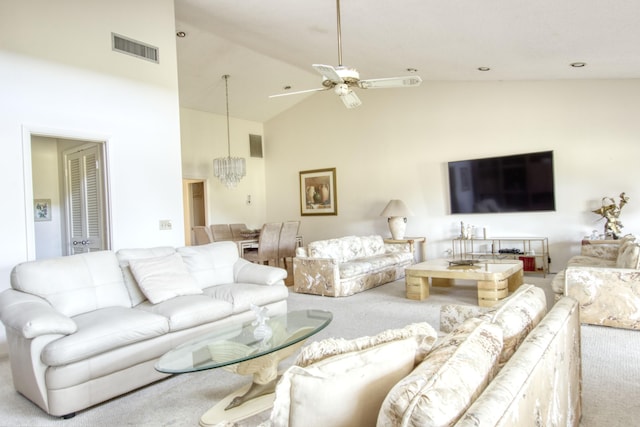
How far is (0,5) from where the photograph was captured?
3.71 meters

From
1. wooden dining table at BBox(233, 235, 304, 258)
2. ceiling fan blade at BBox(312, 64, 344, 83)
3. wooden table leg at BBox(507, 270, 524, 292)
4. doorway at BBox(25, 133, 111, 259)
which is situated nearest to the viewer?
ceiling fan blade at BBox(312, 64, 344, 83)

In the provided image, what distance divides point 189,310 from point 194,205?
6.12 meters

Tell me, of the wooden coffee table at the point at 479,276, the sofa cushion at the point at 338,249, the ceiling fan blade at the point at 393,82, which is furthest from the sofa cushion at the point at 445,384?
the sofa cushion at the point at 338,249

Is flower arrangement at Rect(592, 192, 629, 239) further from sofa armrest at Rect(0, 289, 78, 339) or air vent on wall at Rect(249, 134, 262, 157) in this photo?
air vent on wall at Rect(249, 134, 262, 157)

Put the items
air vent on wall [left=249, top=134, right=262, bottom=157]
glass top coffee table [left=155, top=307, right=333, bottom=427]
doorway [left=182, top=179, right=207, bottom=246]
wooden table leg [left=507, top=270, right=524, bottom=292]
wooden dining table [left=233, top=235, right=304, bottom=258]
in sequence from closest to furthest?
1. glass top coffee table [left=155, top=307, right=333, bottom=427]
2. wooden table leg [left=507, top=270, right=524, bottom=292]
3. wooden dining table [left=233, top=235, right=304, bottom=258]
4. doorway [left=182, top=179, right=207, bottom=246]
5. air vent on wall [left=249, top=134, right=262, bottom=157]

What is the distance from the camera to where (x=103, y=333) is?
99.3 inches

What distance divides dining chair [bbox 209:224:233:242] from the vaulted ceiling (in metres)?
2.41

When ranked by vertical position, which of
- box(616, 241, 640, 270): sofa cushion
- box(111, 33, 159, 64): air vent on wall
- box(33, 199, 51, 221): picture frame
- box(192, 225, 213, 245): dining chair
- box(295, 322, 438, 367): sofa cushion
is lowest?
box(616, 241, 640, 270): sofa cushion

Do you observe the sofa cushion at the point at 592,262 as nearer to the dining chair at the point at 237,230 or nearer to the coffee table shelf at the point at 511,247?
the coffee table shelf at the point at 511,247

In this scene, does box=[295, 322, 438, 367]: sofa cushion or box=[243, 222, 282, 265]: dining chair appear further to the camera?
box=[243, 222, 282, 265]: dining chair

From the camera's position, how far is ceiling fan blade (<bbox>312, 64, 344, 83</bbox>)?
132 inches

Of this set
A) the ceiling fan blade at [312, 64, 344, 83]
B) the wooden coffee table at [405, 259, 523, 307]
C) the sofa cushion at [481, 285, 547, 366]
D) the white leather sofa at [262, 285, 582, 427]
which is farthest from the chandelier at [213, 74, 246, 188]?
the white leather sofa at [262, 285, 582, 427]

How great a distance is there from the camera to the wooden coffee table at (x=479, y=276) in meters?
4.38

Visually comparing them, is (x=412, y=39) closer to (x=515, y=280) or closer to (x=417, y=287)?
(x=417, y=287)
